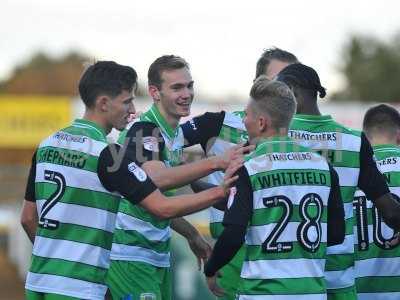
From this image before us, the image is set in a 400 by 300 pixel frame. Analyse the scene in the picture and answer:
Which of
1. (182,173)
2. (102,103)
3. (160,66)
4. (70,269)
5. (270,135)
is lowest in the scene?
(70,269)

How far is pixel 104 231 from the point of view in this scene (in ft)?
23.9

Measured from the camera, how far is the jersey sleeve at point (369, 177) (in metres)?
7.74

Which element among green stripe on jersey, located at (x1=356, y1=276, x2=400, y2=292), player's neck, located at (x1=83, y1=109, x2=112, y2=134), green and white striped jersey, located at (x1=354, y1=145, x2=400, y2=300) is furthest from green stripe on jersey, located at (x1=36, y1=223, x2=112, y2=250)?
green stripe on jersey, located at (x1=356, y1=276, x2=400, y2=292)

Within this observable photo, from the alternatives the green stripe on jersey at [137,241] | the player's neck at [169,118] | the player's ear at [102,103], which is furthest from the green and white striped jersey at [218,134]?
the player's ear at [102,103]

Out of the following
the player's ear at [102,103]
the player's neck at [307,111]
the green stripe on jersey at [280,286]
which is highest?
the player's neck at [307,111]

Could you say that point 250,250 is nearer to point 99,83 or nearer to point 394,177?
point 99,83

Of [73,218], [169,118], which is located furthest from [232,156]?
[169,118]

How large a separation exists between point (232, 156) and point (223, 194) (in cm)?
24

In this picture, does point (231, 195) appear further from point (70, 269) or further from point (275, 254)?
point (70, 269)

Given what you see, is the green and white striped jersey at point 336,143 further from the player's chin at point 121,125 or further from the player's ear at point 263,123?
the player's chin at point 121,125

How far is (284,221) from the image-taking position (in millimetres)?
6641

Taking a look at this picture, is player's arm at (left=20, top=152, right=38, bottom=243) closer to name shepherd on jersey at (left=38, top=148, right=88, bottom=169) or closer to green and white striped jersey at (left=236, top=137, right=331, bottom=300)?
name shepherd on jersey at (left=38, top=148, right=88, bottom=169)

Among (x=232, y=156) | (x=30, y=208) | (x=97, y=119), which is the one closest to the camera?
(x=232, y=156)

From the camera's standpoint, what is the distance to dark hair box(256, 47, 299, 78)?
9.30 m
